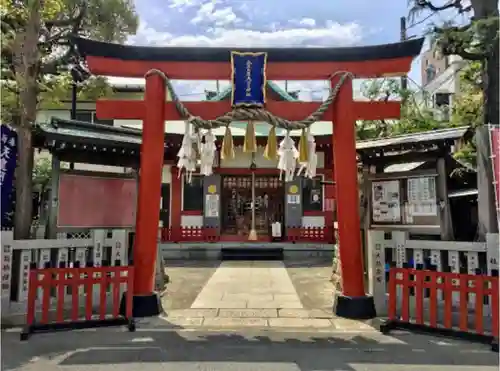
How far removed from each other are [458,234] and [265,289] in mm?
5208

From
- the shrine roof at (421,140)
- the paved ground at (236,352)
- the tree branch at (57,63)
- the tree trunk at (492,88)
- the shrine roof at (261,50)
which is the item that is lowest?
the paved ground at (236,352)

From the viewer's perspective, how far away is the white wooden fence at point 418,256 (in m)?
6.23

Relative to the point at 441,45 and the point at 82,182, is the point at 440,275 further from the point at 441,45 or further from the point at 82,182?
the point at 82,182

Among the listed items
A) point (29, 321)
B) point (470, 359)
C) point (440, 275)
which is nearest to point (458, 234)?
point (440, 275)

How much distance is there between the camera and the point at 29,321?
5637mm

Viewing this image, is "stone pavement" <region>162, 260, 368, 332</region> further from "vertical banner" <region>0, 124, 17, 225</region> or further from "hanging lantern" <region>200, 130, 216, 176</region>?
"vertical banner" <region>0, 124, 17, 225</region>

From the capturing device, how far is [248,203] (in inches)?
741

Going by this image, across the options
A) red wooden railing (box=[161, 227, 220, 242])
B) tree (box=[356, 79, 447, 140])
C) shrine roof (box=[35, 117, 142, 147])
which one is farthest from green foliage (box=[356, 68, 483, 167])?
red wooden railing (box=[161, 227, 220, 242])

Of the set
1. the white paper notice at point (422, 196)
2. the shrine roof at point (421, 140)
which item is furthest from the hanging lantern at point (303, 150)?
the white paper notice at point (422, 196)

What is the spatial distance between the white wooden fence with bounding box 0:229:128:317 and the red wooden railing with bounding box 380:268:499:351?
425 cm

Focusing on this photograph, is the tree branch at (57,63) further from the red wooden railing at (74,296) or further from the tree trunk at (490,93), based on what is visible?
the tree trunk at (490,93)

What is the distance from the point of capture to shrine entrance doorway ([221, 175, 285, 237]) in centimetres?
1834

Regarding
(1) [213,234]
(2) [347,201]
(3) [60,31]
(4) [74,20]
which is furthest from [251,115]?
(1) [213,234]

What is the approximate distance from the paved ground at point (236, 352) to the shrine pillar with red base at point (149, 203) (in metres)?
0.92
